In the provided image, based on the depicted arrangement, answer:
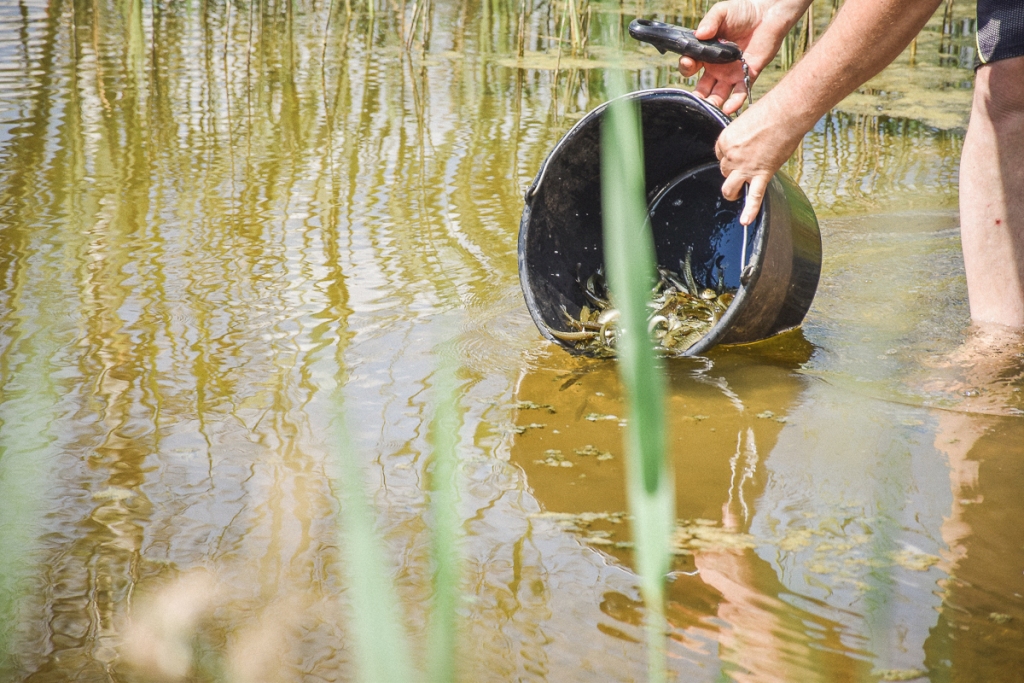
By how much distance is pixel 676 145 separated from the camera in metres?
2.66

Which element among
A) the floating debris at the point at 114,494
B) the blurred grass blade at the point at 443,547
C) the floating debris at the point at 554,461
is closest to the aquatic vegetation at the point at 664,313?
the floating debris at the point at 554,461

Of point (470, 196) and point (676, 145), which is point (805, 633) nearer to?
point (676, 145)

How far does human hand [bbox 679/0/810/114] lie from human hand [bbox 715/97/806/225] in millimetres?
300

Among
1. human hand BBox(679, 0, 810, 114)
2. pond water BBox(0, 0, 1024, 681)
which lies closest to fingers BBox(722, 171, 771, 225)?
human hand BBox(679, 0, 810, 114)

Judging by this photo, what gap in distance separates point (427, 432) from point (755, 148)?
0.93 m

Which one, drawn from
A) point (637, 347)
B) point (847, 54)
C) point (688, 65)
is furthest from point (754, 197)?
point (637, 347)

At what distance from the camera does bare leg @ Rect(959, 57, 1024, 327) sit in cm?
239

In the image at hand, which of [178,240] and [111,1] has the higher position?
[111,1]

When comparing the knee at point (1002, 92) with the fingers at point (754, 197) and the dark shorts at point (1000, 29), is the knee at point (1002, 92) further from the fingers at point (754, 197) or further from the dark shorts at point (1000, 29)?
the fingers at point (754, 197)

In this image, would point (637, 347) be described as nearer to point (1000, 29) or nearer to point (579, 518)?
point (579, 518)

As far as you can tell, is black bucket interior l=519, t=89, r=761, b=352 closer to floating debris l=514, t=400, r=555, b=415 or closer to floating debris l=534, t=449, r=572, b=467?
floating debris l=514, t=400, r=555, b=415

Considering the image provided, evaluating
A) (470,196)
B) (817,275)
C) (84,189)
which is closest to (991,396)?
(817,275)

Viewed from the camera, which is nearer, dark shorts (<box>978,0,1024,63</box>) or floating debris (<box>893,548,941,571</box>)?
floating debris (<box>893,548,941,571</box>)

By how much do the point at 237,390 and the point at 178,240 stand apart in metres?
1.15
